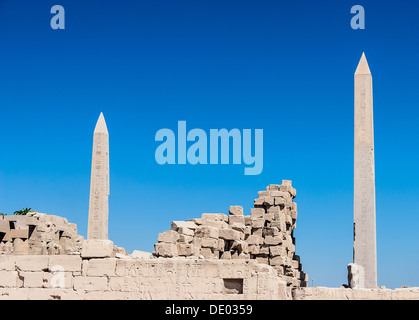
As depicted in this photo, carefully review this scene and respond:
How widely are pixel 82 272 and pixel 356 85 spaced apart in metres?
13.3

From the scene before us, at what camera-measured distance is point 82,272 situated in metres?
14.7

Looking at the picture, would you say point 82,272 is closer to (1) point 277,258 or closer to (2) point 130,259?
(2) point 130,259

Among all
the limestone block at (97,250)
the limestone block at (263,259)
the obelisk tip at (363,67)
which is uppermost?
the obelisk tip at (363,67)

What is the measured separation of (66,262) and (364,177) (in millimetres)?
12637

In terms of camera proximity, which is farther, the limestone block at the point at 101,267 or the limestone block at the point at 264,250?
the limestone block at the point at 264,250

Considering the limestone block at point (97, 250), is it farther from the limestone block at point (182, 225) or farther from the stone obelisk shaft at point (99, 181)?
the stone obelisk shaft at point (99, 181)

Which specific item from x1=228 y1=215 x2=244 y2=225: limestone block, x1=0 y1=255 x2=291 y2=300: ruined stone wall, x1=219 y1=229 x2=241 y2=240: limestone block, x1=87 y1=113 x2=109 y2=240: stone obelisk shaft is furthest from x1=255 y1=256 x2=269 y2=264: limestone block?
x1=0 y1=255 x2=291 y2=300: ruined stone wall

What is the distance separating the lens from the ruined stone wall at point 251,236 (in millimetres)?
17688

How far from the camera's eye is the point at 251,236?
21281 mm

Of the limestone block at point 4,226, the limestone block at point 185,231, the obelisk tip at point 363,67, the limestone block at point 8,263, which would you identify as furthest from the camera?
the obelisk tip at point 363,67

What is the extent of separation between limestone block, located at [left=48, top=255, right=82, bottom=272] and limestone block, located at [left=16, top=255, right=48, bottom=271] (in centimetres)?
10

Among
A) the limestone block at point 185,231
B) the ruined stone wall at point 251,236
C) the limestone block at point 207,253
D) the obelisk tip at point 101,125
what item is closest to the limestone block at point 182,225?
the ruined stone wall at point 251,236

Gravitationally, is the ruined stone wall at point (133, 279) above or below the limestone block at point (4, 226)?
below

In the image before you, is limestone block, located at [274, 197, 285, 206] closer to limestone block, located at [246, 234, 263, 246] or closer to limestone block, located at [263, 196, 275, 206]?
limestone block, located at [263, 196, 275, 206]
